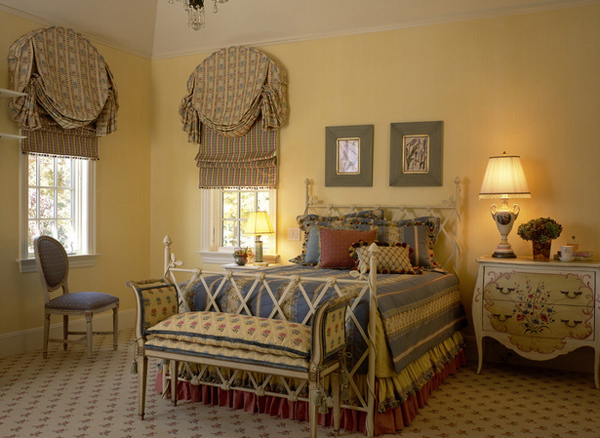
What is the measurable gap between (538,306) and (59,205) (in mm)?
4285

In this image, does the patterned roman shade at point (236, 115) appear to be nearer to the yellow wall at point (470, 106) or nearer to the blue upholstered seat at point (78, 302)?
the yellow wall at point (470, 106)

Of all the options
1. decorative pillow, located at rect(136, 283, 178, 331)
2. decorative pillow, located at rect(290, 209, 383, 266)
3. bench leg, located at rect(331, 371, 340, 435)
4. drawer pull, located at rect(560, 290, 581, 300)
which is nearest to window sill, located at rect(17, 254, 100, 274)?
decorative pillow, located at rect(290, 209, 383, 266)

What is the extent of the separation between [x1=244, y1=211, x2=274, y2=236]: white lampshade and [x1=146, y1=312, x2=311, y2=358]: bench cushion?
2.11 metres

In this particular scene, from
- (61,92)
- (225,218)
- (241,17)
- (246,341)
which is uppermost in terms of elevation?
(241,17)

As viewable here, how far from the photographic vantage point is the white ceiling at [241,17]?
5.11 m

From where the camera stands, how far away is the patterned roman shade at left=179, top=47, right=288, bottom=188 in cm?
580

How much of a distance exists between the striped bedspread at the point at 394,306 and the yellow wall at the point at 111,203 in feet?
7.05

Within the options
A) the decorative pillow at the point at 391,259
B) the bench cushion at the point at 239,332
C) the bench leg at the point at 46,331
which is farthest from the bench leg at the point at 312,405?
the bench leg at the point at 46,331

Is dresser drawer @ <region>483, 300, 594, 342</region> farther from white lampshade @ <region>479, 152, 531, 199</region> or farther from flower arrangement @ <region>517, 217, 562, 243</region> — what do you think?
white lampshade @ <region>479, 152, 531, 199</region>

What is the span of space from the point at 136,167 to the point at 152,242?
0.83 meters

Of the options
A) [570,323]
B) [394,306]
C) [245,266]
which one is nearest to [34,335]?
[245,266]

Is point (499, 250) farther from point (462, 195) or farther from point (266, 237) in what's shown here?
point (266, 237)

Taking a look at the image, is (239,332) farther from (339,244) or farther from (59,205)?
(59,205)

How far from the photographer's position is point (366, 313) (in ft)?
11.1
